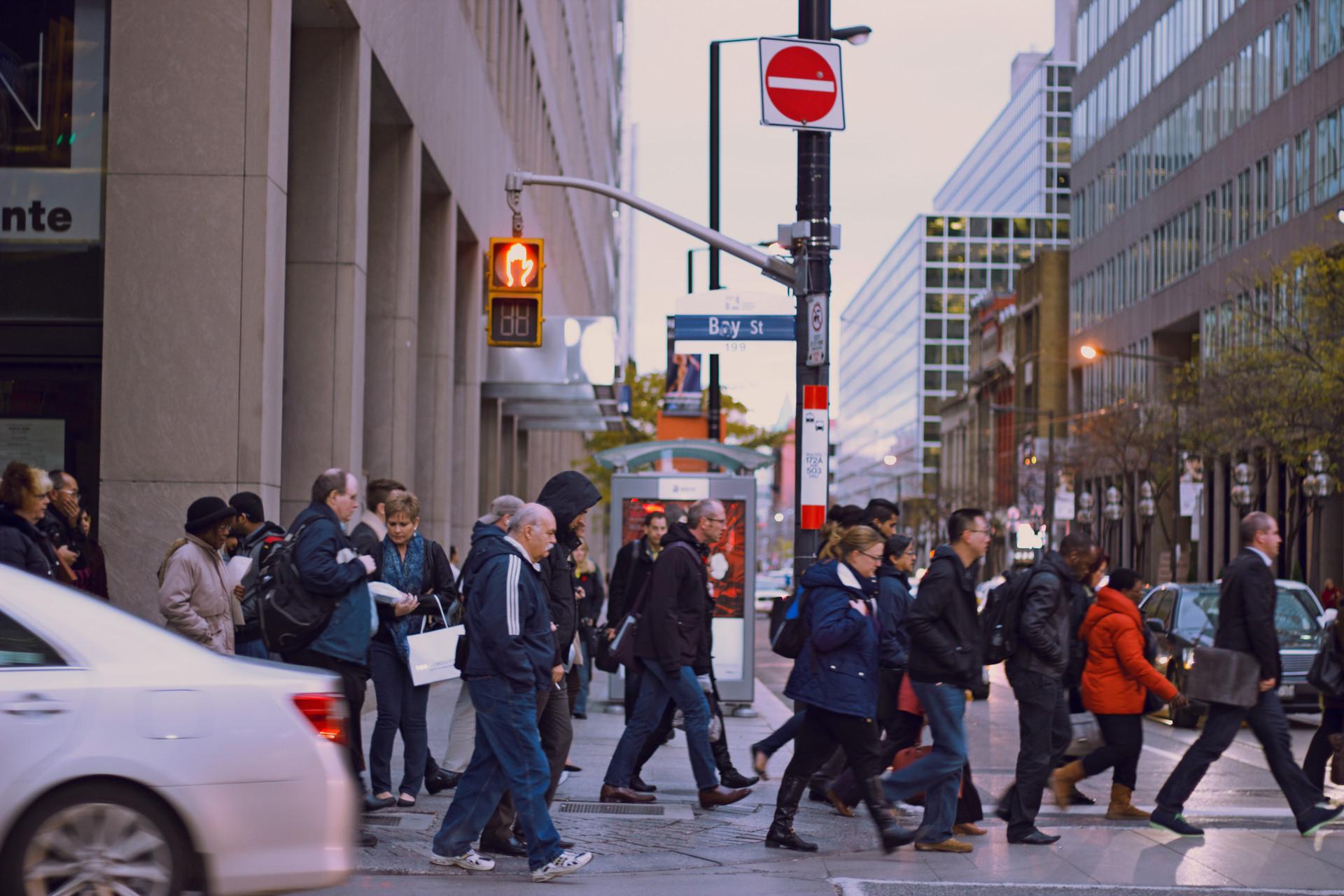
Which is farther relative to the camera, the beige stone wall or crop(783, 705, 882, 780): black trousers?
the beige stone wall

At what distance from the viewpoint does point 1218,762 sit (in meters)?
14.6

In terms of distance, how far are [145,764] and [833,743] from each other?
14.0ft

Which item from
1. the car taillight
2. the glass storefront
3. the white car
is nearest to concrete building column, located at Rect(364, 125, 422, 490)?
the glass storefront

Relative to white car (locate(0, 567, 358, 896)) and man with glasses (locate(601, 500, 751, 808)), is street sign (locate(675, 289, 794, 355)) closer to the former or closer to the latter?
man with glasses (locate(601, 500, 751, 808))

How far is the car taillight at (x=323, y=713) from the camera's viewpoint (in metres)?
6.28

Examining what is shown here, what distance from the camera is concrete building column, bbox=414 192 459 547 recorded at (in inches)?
922

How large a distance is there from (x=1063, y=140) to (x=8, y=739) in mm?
126311

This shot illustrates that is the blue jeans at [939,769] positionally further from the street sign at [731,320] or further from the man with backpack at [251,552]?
the street sign at [731,320]

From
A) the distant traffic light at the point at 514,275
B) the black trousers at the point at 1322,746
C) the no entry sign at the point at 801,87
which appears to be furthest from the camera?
the distant traffic light at the point at 514,275

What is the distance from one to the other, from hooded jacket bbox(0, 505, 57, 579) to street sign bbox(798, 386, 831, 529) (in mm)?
5818

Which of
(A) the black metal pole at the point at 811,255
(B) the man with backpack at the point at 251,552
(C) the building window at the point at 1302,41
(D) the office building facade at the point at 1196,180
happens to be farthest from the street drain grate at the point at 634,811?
(C) the building window at the point at 1302,41

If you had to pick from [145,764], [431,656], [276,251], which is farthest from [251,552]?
[145,764]

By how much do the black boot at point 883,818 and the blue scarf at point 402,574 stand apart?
293cm

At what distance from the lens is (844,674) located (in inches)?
354
